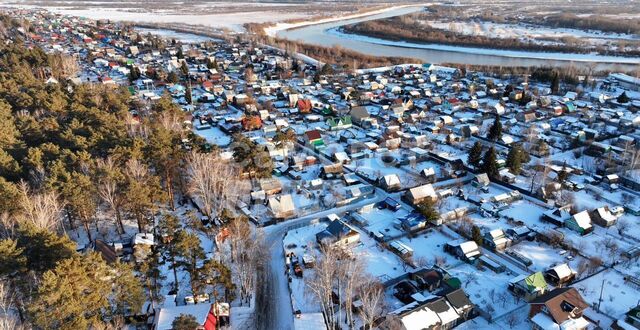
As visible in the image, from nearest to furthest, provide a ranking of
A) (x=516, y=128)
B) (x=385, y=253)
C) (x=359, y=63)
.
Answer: (x=385, y=253) → (x=516, y=128) → (x=359, y=63)

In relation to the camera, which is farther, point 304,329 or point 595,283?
point 595,283

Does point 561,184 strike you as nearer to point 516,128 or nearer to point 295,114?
point 516,128

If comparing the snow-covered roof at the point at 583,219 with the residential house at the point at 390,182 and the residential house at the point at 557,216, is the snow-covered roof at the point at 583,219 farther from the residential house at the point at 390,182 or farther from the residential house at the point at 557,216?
the residential house at the point at 390,182

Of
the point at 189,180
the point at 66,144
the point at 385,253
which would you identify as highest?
the point at 66,144

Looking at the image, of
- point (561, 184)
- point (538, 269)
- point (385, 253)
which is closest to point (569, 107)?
point (561, 184)

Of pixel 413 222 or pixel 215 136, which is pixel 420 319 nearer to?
pixel 413 222

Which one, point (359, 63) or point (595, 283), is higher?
point (359, 63)

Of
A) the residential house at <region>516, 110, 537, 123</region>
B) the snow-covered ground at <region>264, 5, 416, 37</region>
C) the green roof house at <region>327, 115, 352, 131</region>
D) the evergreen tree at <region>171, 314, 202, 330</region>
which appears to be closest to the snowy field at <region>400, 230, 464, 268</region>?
the evergreen tree at <region>171, 314, 202, 330</region>
